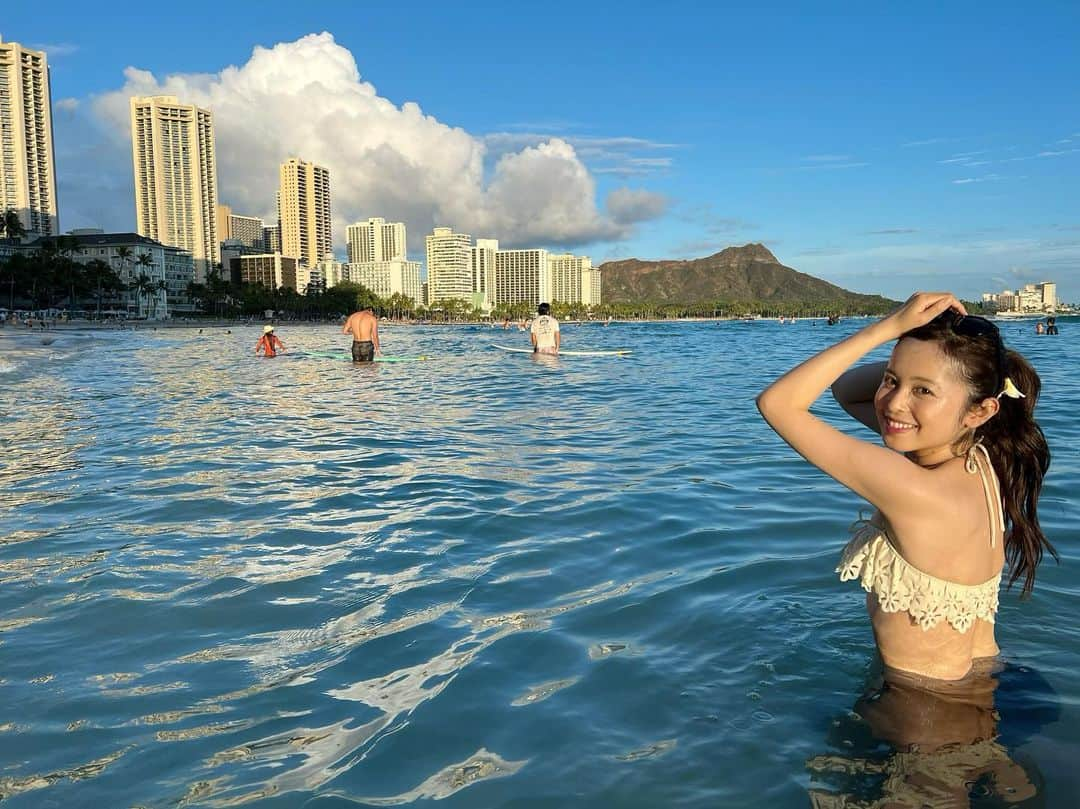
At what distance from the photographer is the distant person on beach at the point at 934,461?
8.10 feet

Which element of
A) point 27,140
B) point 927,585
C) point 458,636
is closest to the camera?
point 927,585

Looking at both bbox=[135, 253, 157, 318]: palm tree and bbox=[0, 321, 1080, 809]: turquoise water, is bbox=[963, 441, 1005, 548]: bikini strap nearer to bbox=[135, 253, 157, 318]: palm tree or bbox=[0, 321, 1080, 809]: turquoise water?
bbox=[0, 321, 1080, 809]: turquoise water

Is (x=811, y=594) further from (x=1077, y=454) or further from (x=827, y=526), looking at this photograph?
(x=1077, y=454)

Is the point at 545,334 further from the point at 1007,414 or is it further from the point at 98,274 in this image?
the point at 98,274

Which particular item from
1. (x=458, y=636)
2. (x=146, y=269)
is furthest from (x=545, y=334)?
(x=146, y=269)

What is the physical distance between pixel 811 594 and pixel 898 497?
2.20 m

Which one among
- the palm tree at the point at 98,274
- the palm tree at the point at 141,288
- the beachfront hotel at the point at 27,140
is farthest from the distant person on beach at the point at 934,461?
the beachfront hotel at the point at 27,140

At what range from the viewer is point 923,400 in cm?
254

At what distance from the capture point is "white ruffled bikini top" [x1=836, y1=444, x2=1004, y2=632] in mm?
2680

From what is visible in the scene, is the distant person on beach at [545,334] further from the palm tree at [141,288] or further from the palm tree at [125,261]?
the palm tree at [125,261]

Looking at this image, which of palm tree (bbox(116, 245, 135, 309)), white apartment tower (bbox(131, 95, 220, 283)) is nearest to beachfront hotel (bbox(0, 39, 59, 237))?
palm tree (bbox(116, 245, 135, 309))

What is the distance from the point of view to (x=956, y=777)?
2.51m

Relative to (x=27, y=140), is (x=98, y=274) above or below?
below

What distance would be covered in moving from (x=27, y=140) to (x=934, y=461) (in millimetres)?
181827
